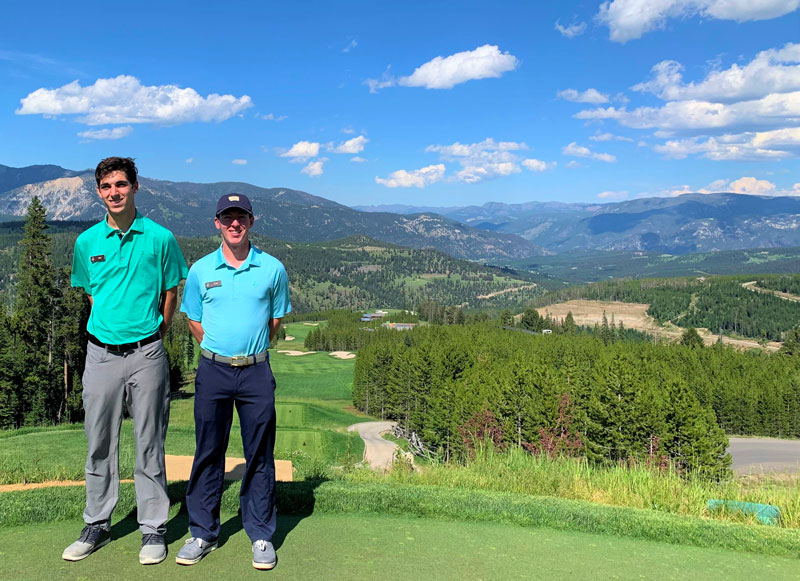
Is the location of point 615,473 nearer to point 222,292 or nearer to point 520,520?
point 520,520

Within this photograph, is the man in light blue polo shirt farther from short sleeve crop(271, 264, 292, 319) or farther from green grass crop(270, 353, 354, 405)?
green grass crop(270, 353, 354, 405)

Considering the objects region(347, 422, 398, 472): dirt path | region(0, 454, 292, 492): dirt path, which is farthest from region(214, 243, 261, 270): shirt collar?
region(347, 422, 398, 472): dirt path

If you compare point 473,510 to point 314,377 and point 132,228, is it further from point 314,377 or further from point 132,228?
point 314,377

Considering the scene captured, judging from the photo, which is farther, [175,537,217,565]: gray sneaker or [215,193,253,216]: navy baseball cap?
[215,193,253,216]: navy baseball cap

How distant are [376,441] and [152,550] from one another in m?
59.6

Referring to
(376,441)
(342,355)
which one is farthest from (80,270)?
(342,355)

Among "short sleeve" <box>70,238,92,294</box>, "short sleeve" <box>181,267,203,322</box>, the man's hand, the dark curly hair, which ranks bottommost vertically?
the man's hand

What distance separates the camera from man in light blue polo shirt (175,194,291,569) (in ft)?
17.4

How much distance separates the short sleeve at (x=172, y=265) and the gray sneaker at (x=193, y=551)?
2483mm

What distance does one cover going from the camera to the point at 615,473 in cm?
854

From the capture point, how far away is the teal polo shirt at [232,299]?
17.4ft

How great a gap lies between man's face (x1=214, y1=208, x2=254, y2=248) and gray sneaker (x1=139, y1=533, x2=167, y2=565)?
113 inches

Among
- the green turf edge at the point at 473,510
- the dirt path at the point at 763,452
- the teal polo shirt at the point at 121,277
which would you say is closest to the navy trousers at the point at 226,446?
the teal polo shirt at the point at 121,277

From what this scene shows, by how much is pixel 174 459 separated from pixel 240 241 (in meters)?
10.4
